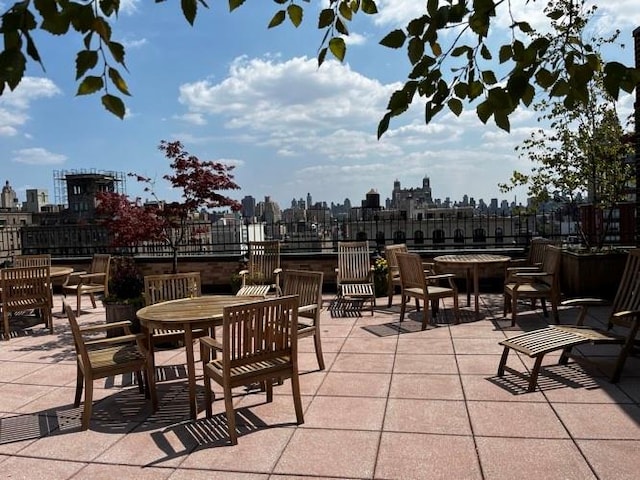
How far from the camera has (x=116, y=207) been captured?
22.2 feet

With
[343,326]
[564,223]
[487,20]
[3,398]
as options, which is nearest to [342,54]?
[487,20]

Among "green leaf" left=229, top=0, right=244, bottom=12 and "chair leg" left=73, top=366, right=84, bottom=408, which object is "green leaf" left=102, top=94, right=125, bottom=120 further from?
"chair leg" left=73, top=366, right=84, bottom=408

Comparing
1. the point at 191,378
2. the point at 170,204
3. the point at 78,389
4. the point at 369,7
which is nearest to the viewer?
the point at 369,7

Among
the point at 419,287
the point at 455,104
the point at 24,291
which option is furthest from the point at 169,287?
the point at 455,104

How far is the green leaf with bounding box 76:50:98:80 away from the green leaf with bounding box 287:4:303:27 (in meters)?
0.95

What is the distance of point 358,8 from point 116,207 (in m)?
5.49

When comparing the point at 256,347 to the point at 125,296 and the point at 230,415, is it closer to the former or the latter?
the point at 230,415

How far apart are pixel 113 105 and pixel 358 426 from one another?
2730 mm

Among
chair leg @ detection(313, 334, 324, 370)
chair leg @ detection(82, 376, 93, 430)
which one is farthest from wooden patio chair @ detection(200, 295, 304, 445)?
chair leg @ detection(313, 334, 324, 370)

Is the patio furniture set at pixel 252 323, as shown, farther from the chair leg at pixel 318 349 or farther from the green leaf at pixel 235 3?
the green leaf at pixel 235 3

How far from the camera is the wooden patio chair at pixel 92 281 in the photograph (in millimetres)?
7848

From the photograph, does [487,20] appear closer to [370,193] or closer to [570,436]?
[570,436]

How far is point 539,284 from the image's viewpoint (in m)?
→ 6.59

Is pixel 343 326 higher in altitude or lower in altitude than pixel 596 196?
lower
